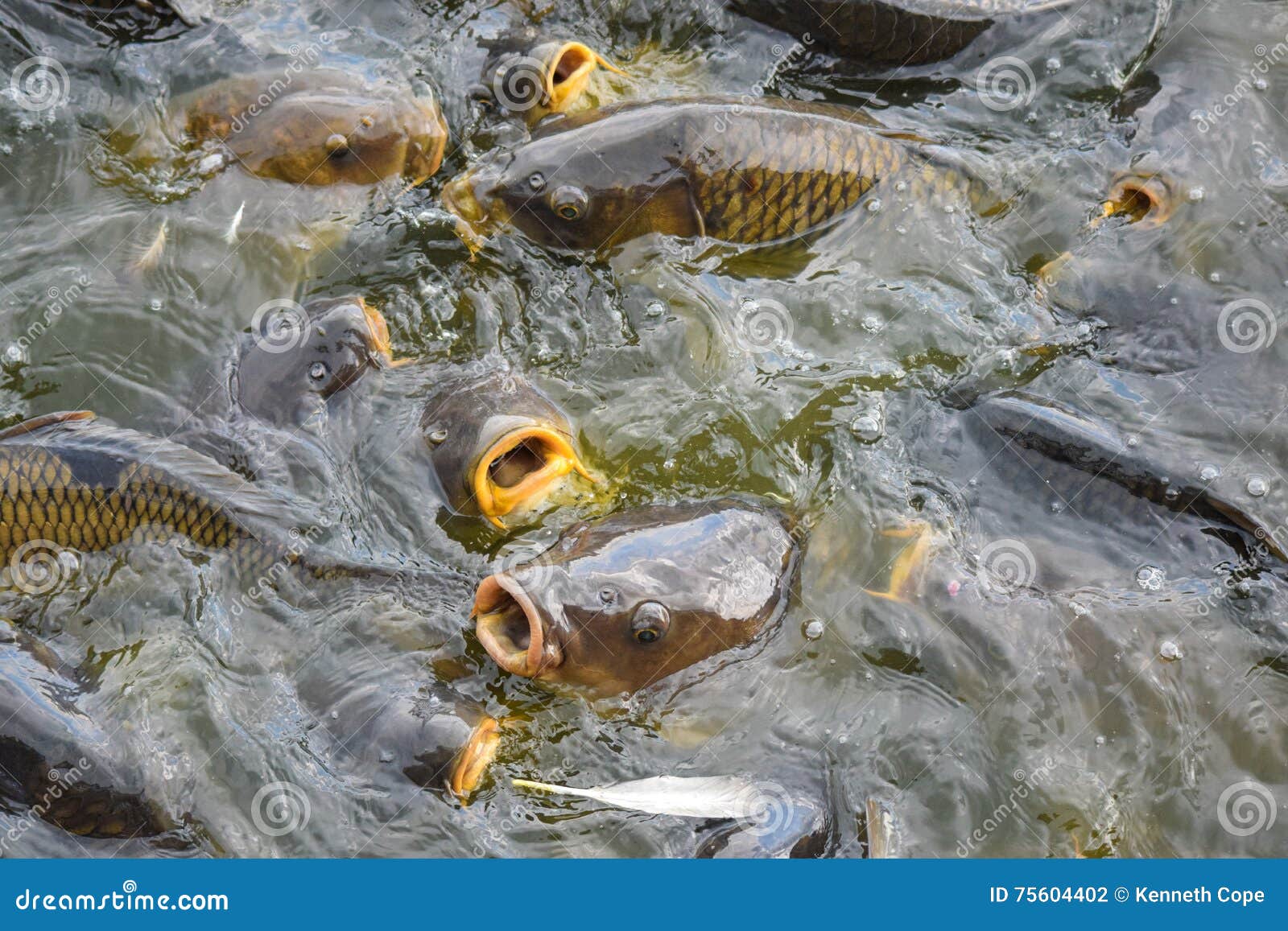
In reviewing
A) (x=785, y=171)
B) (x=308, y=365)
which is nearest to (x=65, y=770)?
(x=308, y=365)

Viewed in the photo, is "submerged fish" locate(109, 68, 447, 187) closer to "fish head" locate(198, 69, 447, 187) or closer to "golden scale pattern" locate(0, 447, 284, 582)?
"fish head" locate(198, 69, 447, 187)

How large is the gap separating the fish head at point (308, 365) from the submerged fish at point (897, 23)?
2.65 m

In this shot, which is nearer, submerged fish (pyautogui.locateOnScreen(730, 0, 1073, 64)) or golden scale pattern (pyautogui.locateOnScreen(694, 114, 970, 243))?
golden scale pattern (pyautogui.locateOnScreen(694, 114, 970, 243))

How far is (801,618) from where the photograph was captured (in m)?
4.20

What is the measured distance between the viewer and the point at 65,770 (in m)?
3.58

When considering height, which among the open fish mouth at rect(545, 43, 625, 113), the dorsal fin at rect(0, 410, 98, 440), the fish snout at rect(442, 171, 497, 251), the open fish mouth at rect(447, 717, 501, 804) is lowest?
the open fish mouth at rect(447, 717, 501, 804)

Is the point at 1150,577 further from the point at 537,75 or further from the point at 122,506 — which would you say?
the point at 122,506

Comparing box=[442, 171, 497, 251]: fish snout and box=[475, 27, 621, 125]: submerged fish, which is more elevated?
box=[475, 27, 621, 125]: submerged fish

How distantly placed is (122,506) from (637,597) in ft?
6.39

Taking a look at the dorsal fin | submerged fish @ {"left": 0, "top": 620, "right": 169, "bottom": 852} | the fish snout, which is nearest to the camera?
submerged fish @ {"left": 0, "top": 620, "right": 169, "bottom": 852}

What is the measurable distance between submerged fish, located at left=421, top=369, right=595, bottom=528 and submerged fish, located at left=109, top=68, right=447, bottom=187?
1.32 metres

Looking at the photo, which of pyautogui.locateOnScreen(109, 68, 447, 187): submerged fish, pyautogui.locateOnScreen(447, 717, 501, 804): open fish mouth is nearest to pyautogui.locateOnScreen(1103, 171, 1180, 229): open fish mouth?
pyautogui.locateOnScreen(109, 68, 447, 187): submerged fish

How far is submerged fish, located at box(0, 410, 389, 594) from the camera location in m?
4.08

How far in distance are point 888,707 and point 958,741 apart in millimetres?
269
